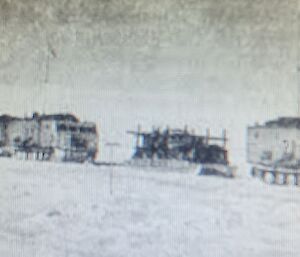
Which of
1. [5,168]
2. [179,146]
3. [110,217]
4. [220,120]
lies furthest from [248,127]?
[5,168]

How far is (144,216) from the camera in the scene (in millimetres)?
2199

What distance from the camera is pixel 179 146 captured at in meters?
2.29

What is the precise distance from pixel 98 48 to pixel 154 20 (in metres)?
0.30

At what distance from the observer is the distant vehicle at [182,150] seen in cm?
223

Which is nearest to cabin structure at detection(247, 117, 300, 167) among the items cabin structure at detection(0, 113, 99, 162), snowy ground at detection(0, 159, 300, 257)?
snowy ground at detection(0, 159, 300, 257)

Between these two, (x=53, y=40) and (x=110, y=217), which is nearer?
(x=110, y=217)

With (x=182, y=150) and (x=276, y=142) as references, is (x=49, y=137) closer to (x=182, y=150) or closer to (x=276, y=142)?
(x=182, y=150)

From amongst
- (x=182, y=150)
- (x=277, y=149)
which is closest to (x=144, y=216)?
(x=182, y=150)

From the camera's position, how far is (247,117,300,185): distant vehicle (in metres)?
2.20

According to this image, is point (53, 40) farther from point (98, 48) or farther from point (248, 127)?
point (248, 127)

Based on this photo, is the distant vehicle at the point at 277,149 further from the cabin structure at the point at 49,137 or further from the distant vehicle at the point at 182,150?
the cabin structure at the point at 49,137

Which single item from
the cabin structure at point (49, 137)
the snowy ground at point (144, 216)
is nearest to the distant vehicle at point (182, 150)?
the snowy ground at point (144, 216)

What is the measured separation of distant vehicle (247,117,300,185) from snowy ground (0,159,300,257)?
0.06 m

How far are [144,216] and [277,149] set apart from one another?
69cm
